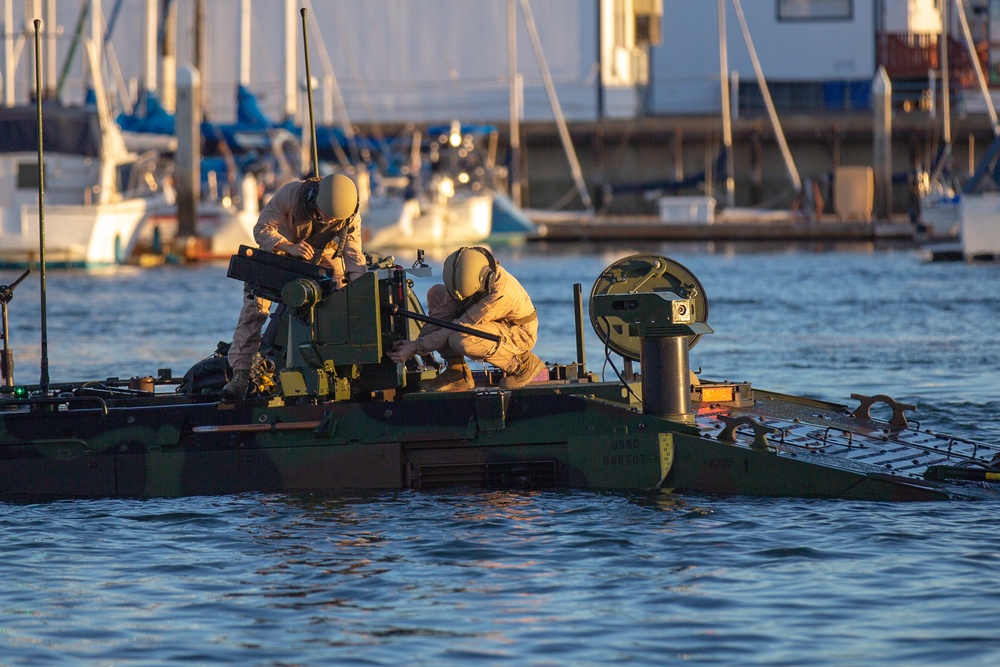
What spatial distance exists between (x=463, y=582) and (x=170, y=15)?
137 ft

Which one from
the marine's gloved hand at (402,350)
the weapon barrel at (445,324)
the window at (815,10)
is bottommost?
the marine's gloved hand at (402,350)

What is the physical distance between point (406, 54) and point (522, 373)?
146 feet

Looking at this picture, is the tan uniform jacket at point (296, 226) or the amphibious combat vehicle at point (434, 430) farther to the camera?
the tan uniform jacket at point (296, 226)

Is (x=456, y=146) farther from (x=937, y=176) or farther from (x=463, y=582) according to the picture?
(x=463, y=582)

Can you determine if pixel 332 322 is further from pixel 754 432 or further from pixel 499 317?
pixel 754 432

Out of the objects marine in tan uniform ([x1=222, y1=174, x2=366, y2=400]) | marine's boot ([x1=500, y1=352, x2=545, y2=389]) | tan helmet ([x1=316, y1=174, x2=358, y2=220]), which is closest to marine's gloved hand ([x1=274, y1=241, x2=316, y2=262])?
marine in tan uniform ([x1=222, y1=174, x2=366, y2=400])

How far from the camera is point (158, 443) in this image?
1175 centimetres

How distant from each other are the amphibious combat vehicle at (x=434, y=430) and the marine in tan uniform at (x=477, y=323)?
177 millimetres

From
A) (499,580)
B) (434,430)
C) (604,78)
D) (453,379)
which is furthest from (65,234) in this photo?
(499,580)

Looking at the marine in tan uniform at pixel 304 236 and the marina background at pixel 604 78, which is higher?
the marina background at pixel 604 78

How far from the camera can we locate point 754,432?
11.2 m

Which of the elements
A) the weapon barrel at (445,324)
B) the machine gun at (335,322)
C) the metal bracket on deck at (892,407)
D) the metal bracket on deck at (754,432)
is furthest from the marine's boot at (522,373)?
the metal bracket on deck at (892,407)

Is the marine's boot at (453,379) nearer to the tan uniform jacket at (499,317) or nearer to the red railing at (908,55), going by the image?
the tan uniform jacket at (499,317)

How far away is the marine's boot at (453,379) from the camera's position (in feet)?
39.2
